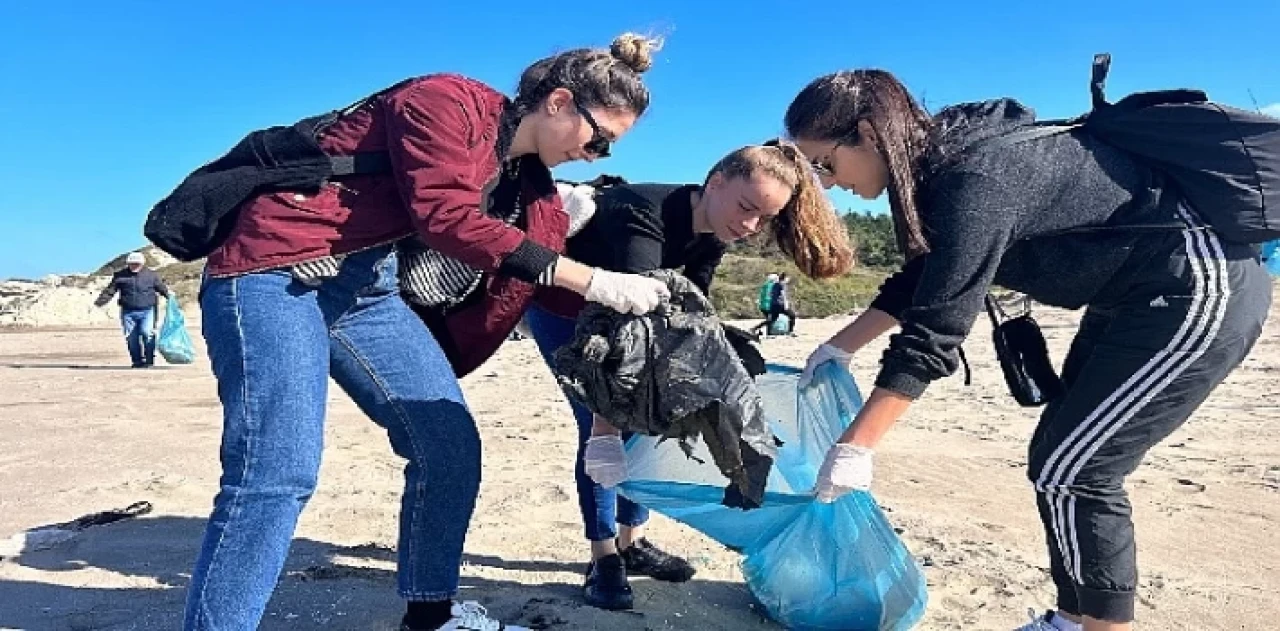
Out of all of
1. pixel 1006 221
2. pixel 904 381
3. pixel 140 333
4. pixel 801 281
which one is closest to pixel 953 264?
pixel 1006 221

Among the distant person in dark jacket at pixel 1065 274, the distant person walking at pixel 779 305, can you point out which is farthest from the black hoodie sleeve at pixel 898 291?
the distant person walking at pixel 779 305

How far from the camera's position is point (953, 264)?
2.23m

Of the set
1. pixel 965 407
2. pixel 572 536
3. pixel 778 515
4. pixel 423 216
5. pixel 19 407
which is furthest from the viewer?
pixel 19 407

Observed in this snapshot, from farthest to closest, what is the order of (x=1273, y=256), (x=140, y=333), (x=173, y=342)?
1. (x=173, y=342)
2. (x=140, y=333)
3. (x=1273, y=256)

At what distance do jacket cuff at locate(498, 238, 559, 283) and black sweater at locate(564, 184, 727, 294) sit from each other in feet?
1.67

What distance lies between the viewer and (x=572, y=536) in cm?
400

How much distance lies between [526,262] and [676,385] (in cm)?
46

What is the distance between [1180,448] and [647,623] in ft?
13.4

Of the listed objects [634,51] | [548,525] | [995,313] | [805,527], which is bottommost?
[548,525]

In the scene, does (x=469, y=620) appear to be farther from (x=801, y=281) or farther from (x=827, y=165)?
(x=801, y=281)

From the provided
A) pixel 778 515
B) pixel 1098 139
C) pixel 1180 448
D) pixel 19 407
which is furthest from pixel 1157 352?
pixel 19 407

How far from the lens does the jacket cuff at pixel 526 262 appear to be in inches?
93.4

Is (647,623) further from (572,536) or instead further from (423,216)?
(423,216)

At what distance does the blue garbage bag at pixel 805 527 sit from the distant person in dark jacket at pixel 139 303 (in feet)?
34.5
